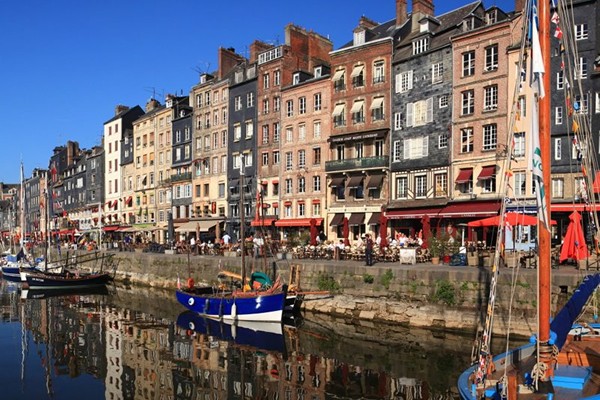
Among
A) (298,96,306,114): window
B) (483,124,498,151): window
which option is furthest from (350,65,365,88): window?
(483,124,498,151): window

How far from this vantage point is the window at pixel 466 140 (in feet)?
112

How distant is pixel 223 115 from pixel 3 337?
108 feet

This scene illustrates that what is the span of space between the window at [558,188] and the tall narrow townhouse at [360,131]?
37.8ft

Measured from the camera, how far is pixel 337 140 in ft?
134

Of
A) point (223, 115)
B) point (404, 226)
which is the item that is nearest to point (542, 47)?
point (404, 226)

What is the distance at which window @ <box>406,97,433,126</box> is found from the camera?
36.4 metres

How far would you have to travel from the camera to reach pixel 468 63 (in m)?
34.4

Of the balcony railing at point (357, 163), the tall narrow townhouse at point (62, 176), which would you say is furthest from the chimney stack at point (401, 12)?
the tall narrow townhouse at point (62, 176)

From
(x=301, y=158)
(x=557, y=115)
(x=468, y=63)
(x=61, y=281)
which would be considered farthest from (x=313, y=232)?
(x=61, y=281)

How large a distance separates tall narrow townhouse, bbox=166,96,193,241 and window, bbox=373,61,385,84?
24.8 metres

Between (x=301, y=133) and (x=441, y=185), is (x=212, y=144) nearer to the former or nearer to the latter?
(x=301, y=133)

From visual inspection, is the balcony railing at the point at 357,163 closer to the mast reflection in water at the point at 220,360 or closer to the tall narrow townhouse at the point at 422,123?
the tall narrow townhouse at the point at 422,123

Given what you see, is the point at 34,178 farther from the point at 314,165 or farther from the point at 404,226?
the point at 404,226

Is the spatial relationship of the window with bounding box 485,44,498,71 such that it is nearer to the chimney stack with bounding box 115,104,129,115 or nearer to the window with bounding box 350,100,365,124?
the window with bounding box 350,100,365,124
